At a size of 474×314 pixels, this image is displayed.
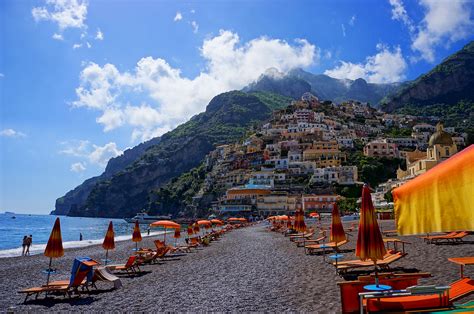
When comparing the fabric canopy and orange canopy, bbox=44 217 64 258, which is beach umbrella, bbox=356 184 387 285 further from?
orange canopy, bbox=44 217 64 258

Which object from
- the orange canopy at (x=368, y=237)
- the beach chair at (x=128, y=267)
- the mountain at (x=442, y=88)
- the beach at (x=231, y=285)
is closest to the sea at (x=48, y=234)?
the beach chair at (x=128, y=267)

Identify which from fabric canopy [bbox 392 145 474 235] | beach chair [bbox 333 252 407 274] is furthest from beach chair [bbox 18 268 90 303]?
fabric canopy [bbox 392 145 474 235]

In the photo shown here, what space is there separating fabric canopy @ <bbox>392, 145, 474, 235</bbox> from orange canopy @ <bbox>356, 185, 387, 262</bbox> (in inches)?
88.9

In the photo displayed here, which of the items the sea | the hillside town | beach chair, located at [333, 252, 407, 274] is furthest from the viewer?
the hillside town

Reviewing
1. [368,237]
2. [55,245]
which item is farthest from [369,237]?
[55,245]

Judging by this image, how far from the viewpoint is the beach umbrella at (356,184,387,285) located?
666 centimetres

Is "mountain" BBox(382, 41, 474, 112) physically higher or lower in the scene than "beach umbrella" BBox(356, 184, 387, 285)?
higher

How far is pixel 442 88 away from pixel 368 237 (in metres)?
176

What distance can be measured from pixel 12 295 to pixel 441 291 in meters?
11.7

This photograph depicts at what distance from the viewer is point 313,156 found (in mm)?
93562

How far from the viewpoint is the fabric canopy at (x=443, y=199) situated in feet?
11.6

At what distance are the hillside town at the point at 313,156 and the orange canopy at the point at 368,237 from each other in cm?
4093

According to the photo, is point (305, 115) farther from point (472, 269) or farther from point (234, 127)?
point (472, 269)

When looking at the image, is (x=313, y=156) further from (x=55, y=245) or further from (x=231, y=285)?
(x=55, y=245)
